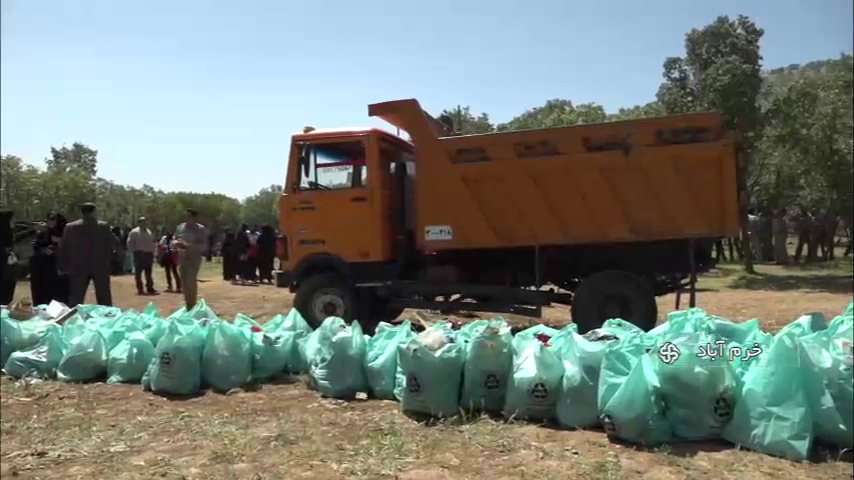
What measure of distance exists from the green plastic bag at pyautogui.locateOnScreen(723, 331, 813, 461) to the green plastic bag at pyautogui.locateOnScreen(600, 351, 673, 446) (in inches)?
14.5

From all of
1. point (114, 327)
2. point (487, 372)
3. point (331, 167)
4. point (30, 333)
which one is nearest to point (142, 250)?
point (331, 167)

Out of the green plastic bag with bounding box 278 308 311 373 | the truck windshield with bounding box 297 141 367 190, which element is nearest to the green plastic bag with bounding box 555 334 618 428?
the green plastic bag with bounding box 278 308 311 373

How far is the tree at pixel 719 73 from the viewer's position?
34.7 feet

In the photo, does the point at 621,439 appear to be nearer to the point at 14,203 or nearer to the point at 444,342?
the point at 444,342

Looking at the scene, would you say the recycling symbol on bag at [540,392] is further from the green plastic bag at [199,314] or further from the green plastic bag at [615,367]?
the green plastic bag at [199,314]

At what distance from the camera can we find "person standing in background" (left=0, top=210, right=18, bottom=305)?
21.6 feet

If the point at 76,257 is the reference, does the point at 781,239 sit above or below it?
below

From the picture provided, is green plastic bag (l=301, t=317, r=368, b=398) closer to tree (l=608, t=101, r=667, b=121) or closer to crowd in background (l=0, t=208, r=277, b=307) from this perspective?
crowd in background (l=0, t=208, r=277, b=307)

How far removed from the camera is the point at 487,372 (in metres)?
4.87

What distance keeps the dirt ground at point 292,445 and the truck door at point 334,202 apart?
2522mm

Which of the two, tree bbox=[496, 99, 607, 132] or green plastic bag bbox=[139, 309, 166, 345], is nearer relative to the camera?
green plastic bag bbox=[139, 309, 166, 345]

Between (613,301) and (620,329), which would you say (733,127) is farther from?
(620,329)

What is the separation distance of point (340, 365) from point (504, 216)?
2952 mm

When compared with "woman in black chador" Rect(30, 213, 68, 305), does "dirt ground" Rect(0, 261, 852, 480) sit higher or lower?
lower
